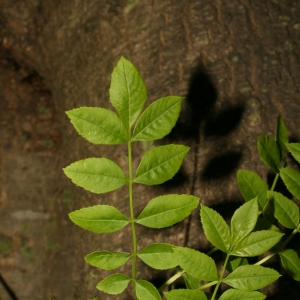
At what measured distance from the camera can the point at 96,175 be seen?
2.44 ft

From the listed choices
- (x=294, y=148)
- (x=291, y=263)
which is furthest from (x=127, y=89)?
(x=291, y=263)

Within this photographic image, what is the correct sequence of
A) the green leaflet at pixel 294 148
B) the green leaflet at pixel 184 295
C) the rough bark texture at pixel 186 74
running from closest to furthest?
the green leaflet at pixel 184 295 → the green leaflet at pixel 294 148 → the rough bark texture at pixel 186 74

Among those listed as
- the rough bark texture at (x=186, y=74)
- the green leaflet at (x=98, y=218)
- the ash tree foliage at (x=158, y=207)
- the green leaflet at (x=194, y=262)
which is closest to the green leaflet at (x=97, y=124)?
the ash tree foliage at (x=158, y=207)

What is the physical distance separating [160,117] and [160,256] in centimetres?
25

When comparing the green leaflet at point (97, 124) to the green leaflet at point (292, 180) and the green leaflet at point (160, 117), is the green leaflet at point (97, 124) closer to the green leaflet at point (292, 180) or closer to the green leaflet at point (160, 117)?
the green leaflet at point (160, 117)

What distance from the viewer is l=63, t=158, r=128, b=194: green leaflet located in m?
0.73

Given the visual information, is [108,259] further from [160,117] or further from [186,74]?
[186,74]

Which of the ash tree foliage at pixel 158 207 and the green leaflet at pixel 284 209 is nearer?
the ash tree foliage at pixel 158 207

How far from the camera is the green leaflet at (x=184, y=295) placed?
0.68m

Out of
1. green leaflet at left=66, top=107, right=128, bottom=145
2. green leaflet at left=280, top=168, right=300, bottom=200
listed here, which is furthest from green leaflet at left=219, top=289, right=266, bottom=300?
green leaflet at left=66, top=107, right=128, bottom=145

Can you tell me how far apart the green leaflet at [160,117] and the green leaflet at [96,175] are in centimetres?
9

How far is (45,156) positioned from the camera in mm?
1946

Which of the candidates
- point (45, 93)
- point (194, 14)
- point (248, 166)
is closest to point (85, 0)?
point (194, 14)

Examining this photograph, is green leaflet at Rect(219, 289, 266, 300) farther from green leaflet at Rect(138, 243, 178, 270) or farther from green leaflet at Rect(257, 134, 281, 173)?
green leaflet at Rect(257, 134, 281, 173)
